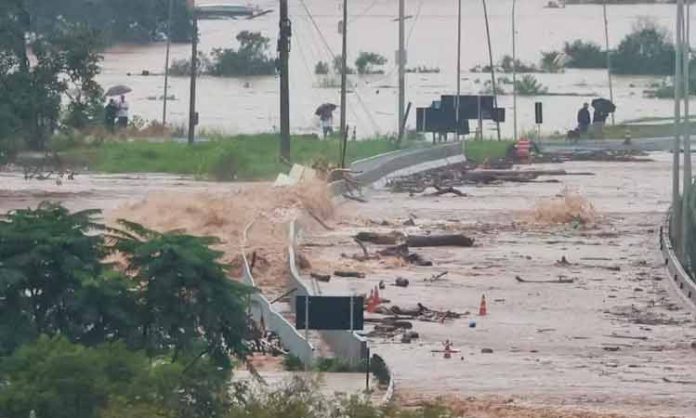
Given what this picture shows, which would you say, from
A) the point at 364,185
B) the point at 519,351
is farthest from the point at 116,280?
the point at 364,185

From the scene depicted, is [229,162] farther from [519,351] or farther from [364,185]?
[519,351]

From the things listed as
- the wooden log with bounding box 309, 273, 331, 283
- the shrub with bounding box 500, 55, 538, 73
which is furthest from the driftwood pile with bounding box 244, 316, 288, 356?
the shrub with bounding box 500, 55, 538, 73

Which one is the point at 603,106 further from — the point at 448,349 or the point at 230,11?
the point at 448,349

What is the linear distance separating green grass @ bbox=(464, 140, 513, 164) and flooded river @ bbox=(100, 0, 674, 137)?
390 inches

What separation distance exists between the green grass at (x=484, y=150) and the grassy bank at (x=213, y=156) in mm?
2460

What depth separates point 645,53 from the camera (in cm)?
11412

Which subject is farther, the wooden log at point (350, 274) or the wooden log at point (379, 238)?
the wooden log at point (379, 238)

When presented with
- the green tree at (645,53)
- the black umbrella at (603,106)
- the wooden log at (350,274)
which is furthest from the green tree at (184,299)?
the green tree at (645,53)

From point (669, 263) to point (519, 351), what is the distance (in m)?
10.7

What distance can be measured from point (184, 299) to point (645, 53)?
94.4m

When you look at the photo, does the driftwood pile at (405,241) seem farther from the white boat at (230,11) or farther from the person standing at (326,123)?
the white boat at (230,11)

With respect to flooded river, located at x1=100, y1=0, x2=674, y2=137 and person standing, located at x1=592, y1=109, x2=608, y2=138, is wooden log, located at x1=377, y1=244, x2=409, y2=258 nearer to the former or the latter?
person standing, located at x1=592, y1=109, x2=608, y2=138

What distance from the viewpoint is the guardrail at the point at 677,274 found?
36406 millimetres

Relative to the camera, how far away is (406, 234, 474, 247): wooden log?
146ft
